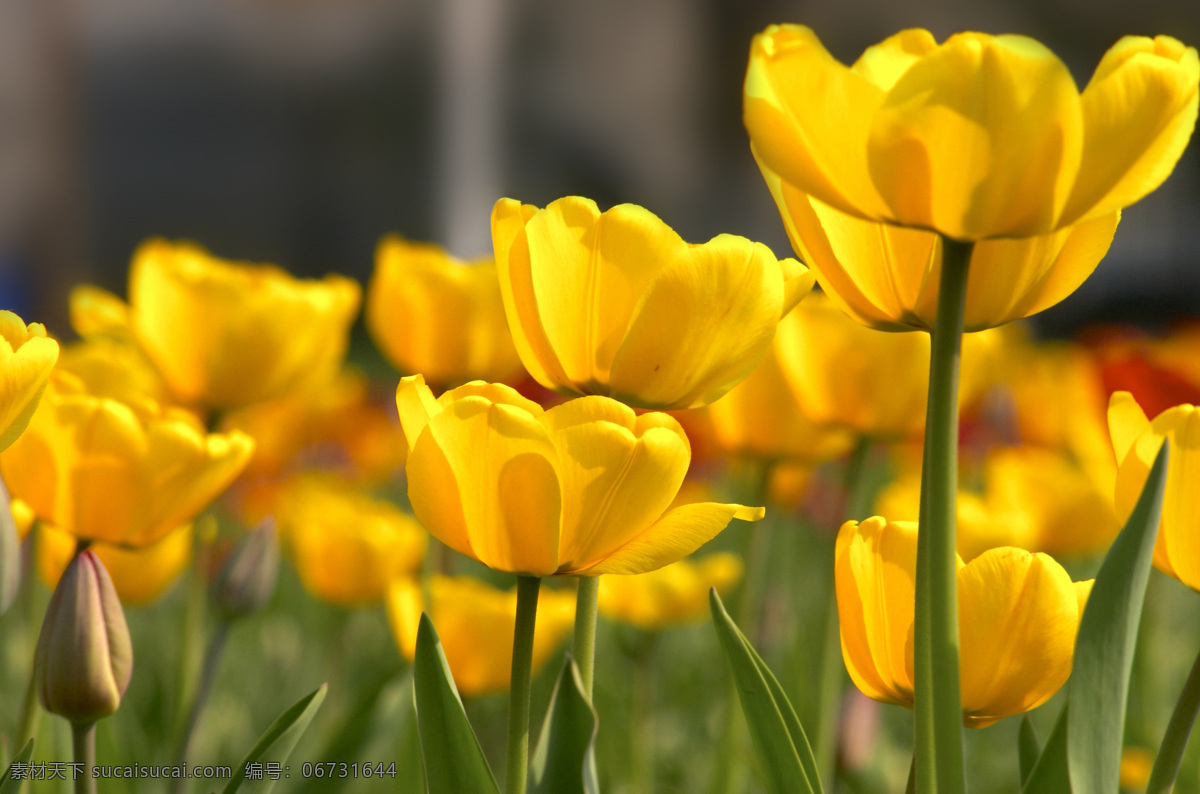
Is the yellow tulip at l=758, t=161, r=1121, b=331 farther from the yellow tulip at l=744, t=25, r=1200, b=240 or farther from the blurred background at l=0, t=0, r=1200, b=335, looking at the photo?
the blurred background at l=0, t=0, r=1200, b=335

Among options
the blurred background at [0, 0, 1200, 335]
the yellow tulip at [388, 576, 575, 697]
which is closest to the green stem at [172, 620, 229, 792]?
the yellow tulip at [388, 576, 575, 697]

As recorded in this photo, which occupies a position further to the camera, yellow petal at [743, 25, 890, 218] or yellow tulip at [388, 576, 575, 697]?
yellow tulip at [388, 576, 575, 697]

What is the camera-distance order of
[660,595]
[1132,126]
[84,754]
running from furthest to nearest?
1. [660,595]
2. [84,754]
3. [1132,126]

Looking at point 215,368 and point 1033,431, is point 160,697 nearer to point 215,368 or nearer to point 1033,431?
point 215,368

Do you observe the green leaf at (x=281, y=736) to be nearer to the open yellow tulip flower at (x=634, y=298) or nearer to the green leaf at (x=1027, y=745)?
the open yellow tulip flower at (x=634, y=298)

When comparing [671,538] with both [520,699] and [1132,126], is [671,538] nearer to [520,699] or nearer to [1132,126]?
[520,699]

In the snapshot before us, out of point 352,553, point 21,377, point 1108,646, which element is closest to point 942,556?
point 1108,646

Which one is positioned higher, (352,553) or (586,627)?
(586,627)
